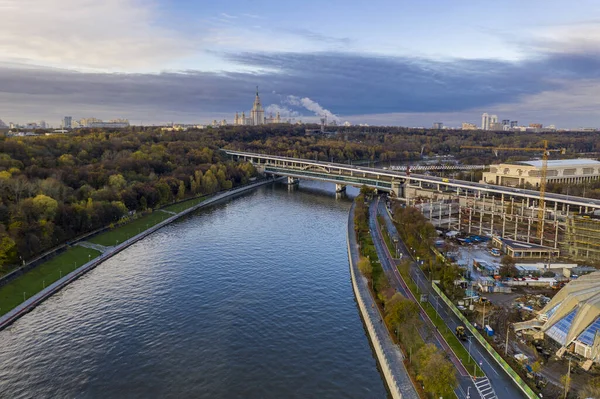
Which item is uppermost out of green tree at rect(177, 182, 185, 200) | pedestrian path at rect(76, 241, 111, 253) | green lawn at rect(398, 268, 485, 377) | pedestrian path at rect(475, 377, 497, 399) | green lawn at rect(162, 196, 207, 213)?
green tree at rect(177, 182, 185, 200)

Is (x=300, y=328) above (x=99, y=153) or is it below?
below

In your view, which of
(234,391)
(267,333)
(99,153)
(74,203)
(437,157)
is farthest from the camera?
(437,157)

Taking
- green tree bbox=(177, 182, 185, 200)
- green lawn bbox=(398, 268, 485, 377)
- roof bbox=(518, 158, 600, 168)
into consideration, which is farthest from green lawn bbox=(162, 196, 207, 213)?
roof bbox=(518, 158, 600, 168)

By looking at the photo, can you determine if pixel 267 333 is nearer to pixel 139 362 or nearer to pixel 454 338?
pixel 139 362

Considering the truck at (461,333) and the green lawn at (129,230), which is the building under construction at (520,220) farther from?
the green lawn at (129,230)

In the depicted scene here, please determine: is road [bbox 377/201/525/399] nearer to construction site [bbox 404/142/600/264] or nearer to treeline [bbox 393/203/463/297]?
treeline [bbox 393/203/463/297]

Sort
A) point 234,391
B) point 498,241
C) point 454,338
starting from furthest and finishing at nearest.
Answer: point 498,241 → point 454,338 → point 234,391

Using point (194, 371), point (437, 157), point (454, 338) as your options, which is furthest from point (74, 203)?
point (437, 157)
